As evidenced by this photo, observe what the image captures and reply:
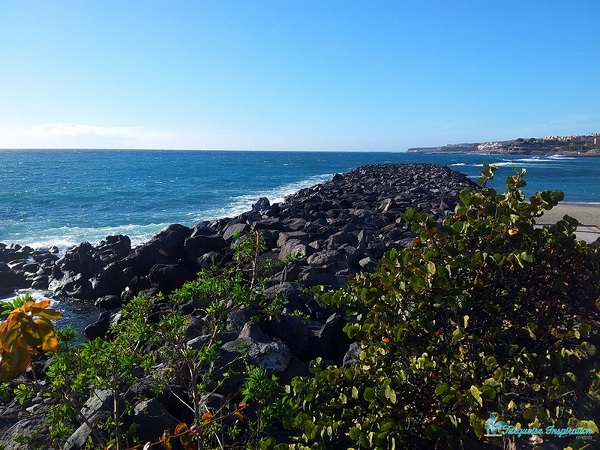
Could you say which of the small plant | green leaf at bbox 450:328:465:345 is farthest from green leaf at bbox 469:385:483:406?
the small plant

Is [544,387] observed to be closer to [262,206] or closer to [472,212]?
[472,212]

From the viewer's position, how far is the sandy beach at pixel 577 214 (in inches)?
631

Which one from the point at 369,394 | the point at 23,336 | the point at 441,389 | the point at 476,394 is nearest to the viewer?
the point at 23,336

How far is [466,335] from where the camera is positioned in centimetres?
247

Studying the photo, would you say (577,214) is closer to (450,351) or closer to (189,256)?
(189,256)

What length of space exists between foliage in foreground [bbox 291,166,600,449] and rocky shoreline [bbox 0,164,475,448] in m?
1.38

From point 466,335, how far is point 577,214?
1904cm

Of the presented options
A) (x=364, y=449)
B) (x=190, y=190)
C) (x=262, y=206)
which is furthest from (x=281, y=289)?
(x=190, y=190)

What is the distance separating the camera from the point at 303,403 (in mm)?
2463

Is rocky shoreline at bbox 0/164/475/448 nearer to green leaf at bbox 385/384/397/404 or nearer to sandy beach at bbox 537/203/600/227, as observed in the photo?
green leaf at bbox 385/384/397/404

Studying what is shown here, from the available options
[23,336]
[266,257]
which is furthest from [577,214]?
[23,336]

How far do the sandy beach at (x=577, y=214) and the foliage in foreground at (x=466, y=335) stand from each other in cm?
1425

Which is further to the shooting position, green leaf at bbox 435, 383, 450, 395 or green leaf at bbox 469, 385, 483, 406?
green leaf at bbox 435, 383, 450, 395

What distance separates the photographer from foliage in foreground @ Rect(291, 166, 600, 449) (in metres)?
2.16
